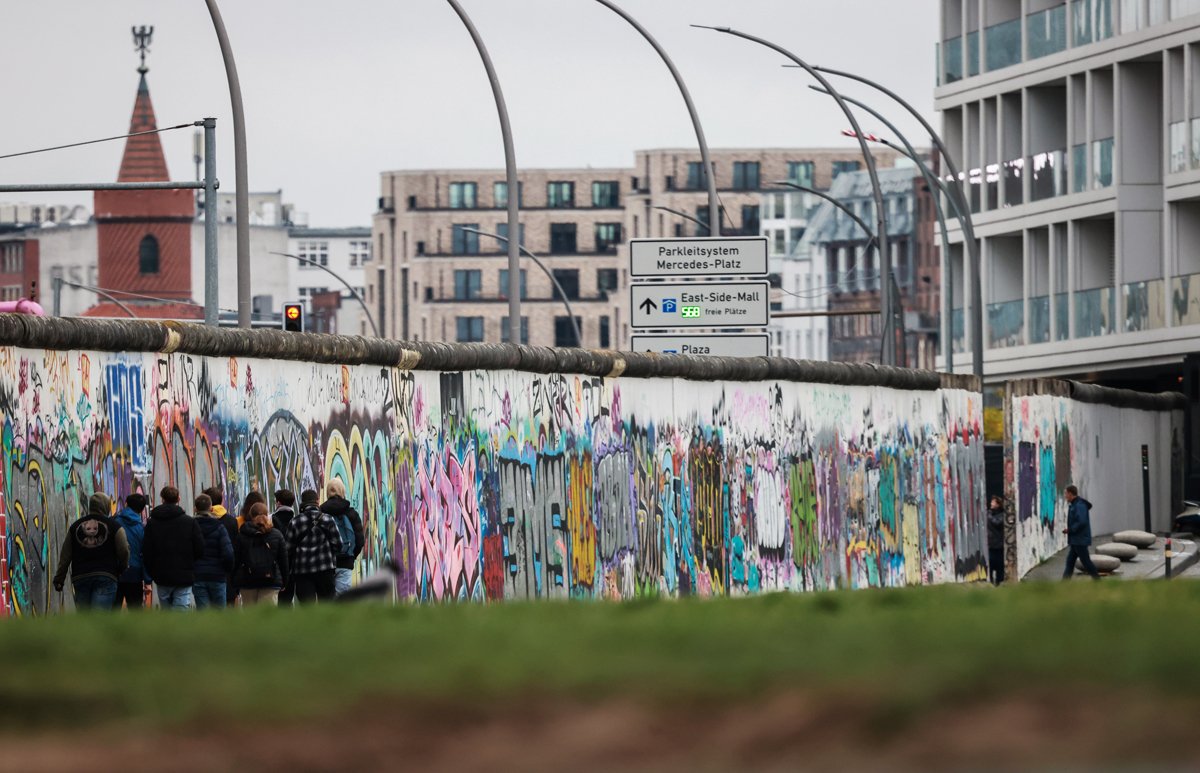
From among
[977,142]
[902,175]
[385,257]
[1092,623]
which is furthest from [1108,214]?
[385,257]

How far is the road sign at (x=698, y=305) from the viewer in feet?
96.0

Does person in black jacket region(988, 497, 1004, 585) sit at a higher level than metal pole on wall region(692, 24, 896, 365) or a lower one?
lower

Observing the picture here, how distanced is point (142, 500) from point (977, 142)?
4193 centimetres

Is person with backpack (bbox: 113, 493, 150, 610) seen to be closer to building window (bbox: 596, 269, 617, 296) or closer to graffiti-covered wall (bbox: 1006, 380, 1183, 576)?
graffiti-covered wall (bbox: 1006, 380, 1183, 576)

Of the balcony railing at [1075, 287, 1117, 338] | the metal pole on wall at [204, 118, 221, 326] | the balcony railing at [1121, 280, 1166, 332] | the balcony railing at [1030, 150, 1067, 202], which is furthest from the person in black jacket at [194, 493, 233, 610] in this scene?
the balcony railing at [1030, 150, 1067, 202]

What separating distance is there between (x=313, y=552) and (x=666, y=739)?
11554mm

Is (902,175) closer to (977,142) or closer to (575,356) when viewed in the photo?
(977,142)

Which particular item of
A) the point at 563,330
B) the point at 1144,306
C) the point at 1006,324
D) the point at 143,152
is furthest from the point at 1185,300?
the point at 563,330

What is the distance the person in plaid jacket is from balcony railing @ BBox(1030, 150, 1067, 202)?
36416 millimetres

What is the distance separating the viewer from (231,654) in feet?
32.8

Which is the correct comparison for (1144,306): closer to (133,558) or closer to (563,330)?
(133,558)

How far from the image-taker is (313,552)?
19.5 meters

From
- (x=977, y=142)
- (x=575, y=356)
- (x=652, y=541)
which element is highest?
(x=977, y=142)

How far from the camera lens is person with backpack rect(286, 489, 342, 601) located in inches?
766
